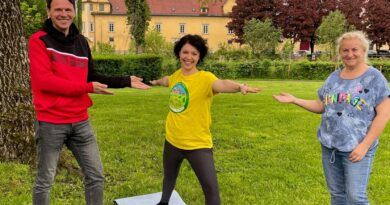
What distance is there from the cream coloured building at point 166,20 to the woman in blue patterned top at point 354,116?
65.0 metres

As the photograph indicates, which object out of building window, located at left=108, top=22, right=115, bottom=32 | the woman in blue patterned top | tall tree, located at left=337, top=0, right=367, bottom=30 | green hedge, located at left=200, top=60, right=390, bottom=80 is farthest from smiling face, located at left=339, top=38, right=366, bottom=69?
building window, located at left=108, top=22, right=115, bottom=32

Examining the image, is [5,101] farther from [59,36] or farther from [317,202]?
[317,202]

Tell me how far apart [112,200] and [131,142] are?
2351 millimetres

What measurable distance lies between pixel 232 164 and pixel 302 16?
5400cm

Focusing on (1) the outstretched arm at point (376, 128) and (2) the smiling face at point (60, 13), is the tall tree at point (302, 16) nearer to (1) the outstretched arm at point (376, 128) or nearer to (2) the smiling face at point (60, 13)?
(1) the outstretched arm at point (376, 128)

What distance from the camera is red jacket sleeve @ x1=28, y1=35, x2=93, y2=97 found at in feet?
10.1

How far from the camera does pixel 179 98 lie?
A: 363 cm

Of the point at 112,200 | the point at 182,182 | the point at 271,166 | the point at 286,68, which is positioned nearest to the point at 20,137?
the point at 112,200

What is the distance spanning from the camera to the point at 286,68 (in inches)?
1225

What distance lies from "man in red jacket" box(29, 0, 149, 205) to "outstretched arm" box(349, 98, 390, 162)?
202 centimetres

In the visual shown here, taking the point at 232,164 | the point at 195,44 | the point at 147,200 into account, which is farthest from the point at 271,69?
the point at 195,44

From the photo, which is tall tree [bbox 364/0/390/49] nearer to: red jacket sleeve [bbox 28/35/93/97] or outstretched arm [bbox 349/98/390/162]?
outstretched arm [bbox 349/98/390/162]

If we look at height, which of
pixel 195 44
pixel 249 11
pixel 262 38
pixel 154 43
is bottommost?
pixel 195 44

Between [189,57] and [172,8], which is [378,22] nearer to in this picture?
[172,8]
